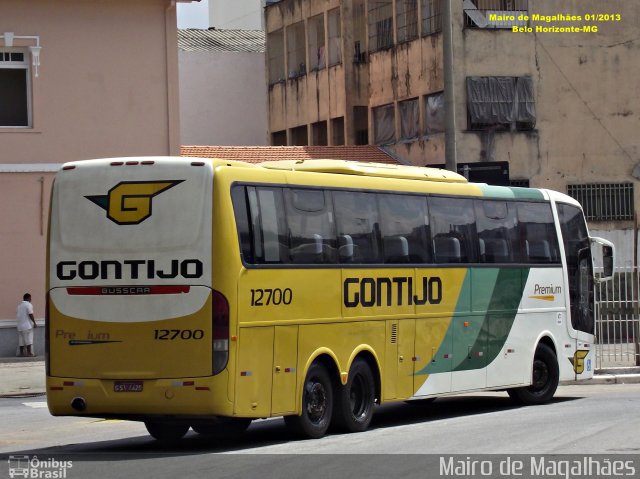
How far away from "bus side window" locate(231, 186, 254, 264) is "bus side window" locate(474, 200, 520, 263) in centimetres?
535

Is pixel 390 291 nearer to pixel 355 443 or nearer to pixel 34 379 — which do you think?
pixel 355 443

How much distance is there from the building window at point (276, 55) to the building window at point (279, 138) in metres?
1.86

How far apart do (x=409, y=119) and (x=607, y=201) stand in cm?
620

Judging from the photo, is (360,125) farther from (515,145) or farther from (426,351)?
(426,351)

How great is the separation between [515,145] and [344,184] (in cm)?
2165

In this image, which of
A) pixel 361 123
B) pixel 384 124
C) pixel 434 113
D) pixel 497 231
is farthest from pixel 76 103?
pixel 497 231

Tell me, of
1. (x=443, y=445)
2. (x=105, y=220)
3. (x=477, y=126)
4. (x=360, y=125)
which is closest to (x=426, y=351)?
(x=443, y=445)

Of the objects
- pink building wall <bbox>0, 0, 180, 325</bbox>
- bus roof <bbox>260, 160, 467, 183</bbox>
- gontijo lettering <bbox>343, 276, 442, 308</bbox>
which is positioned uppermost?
pink building wall <bbox>0, 0, 180, 325</bbox>

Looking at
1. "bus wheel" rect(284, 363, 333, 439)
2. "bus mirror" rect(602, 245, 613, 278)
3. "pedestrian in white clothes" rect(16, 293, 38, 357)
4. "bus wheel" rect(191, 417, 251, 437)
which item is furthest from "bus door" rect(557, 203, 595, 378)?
"pedestrian in white clothes" rect(16, 293, 38, 357)

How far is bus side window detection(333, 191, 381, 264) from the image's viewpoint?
1634 cm

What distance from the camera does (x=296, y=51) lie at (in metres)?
47.0

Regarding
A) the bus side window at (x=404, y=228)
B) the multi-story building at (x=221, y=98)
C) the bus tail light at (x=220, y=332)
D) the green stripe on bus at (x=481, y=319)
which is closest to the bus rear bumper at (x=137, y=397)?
the bus tail light at (x=220, y=332)

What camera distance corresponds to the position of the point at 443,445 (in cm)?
1410

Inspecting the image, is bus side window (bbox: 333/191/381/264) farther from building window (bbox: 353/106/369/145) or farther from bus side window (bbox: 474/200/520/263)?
building window (bbox: 353/106/369/145)
